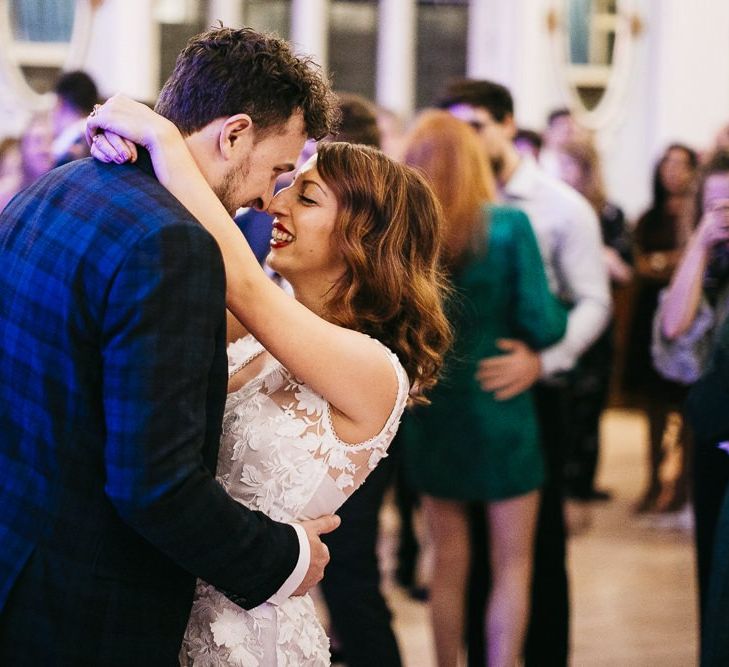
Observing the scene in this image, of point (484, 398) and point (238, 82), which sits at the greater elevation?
point (238, 82)

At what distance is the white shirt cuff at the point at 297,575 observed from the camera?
1571mm

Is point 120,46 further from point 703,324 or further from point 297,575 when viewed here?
point 297,575

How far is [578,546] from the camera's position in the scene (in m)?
4.72

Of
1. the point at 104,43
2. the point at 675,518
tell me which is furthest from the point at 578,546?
the point at 104,43

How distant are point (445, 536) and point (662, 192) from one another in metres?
3.44

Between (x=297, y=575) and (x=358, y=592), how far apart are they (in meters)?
1.08

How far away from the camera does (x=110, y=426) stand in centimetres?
139

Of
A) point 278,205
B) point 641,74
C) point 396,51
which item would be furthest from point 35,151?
point 641,74

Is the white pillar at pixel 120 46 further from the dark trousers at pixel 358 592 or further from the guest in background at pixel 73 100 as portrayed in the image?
the dark trousers at pixel 358 592

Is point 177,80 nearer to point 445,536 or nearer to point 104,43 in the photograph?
point 445,536

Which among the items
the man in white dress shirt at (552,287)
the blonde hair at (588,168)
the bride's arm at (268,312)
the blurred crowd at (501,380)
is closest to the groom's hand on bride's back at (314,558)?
the bride's arm at (268,312)

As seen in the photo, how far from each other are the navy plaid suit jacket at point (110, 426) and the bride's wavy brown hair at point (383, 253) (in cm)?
45

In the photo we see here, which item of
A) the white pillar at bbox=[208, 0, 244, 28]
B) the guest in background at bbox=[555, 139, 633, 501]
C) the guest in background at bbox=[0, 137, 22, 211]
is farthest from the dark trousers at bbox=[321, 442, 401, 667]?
the white pillar at bbox=[208, 0, 244, 28]

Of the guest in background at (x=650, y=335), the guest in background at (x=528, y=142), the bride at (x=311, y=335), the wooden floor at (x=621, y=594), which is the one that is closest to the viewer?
the bride at (x=311, y=335)
